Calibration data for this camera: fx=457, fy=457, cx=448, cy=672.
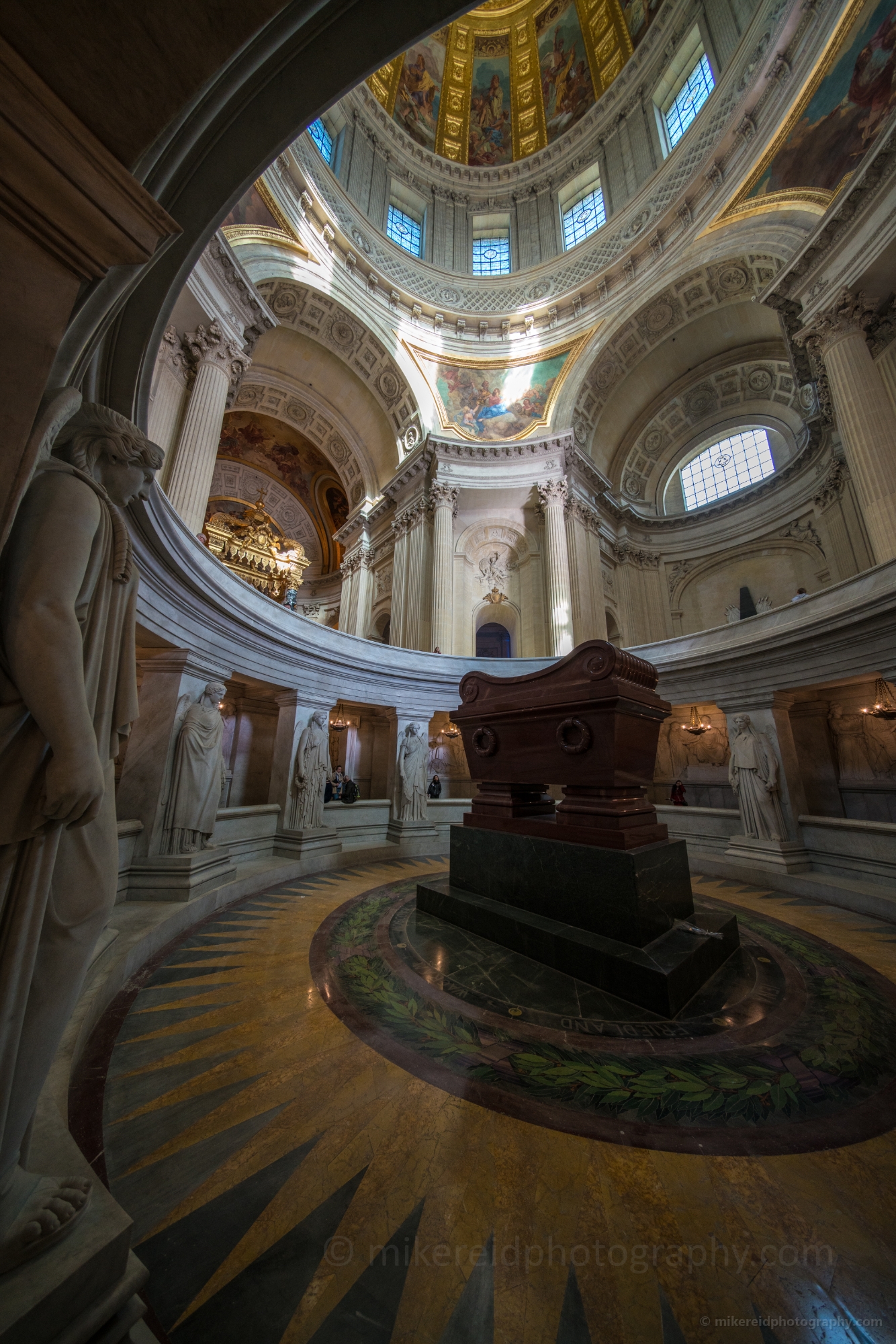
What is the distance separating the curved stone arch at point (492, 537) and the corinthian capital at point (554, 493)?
41.3 inches

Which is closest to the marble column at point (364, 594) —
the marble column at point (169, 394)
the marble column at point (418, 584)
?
the marble column at point (418, 584)

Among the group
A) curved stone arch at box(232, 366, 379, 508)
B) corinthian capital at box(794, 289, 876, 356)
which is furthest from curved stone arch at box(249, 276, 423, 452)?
corinthian capital at box(794, 289, 876, 356)

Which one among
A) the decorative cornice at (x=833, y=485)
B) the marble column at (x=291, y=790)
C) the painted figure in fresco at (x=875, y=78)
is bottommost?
the marble column at (x=291, y=790)

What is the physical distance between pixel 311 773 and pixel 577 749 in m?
4.93

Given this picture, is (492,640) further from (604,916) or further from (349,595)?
(604,916)

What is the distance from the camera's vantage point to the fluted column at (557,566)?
12461 millimetres

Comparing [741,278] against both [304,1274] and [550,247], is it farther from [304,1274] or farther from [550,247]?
[304,1274]

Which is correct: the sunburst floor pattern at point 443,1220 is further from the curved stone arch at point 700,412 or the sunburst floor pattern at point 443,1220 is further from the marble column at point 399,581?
the curved stone arch at point 700,412

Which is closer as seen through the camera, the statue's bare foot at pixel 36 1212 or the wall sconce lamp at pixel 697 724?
the statue's bare foot at pixel 36 1212

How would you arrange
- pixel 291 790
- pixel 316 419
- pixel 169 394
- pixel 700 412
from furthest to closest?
pixel 316 419, pixel 700 412, pixel 169 394, pixel 291 790

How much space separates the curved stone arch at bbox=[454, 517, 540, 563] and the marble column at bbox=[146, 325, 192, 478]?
25.8 ft

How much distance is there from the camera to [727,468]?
15016 mm

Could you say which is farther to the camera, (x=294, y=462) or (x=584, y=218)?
(x=294, y=462)

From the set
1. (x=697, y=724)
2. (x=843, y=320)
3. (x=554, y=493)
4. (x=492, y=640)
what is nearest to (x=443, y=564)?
(x=492, y=640)
